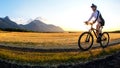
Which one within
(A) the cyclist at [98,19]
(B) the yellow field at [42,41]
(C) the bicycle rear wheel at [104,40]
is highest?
(A) the cyclist at [98,19]

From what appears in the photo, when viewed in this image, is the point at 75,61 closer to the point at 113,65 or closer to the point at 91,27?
the point at 113,65

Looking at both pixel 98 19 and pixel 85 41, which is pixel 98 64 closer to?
pixel 85 41

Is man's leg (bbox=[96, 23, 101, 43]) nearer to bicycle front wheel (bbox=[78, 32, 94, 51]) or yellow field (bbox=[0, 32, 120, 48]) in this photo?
bicycle front wheel (bbox=[78, 32, 94, 51])

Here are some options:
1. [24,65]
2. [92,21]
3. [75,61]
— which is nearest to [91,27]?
[92,21]

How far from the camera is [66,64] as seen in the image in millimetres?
24844

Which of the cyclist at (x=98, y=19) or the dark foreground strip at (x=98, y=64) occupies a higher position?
the cyclist at (x=98, y=19)

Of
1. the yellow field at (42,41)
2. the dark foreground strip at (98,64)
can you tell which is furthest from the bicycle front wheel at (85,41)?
the yellow field at (42,41)

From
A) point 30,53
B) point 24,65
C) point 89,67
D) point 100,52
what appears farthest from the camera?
point 30,53

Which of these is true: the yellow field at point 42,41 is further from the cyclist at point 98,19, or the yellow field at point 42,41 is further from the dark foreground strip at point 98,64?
the dark foreground strip at point 98,64

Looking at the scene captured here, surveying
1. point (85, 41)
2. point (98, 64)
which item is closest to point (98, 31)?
point (85, 41)

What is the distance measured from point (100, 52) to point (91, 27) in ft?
8.20

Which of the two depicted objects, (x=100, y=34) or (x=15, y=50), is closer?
(x=100, y=34)

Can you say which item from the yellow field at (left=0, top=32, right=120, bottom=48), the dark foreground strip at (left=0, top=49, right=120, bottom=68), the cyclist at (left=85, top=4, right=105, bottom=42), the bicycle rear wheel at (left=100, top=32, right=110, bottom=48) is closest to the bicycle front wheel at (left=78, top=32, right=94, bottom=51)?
the cyclist at (left=85, top=4, right=105, bottom=42)

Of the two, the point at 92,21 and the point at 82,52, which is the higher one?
the point at 92,21
